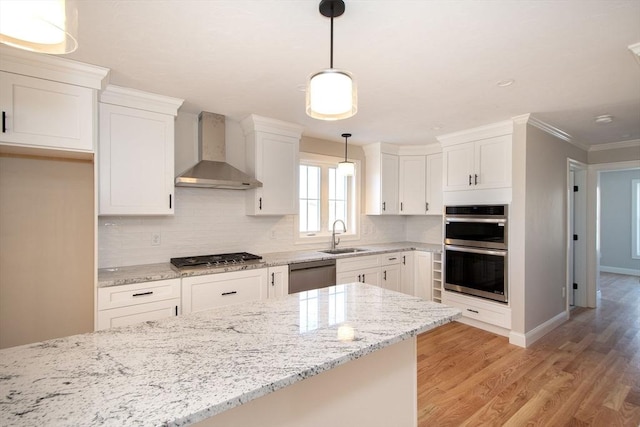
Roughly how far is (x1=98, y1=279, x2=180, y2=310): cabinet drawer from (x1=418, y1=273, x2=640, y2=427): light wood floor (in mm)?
2083

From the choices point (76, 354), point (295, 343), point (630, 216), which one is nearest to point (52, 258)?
point (76, 354)

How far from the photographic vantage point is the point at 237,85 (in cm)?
242

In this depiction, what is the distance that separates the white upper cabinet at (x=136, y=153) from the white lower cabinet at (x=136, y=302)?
63 centimetres

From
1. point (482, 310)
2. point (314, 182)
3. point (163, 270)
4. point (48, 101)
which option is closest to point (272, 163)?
point (314, 182)

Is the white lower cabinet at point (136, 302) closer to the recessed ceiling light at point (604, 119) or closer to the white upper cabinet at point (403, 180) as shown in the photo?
the white upper cabinet at point (403, 180)

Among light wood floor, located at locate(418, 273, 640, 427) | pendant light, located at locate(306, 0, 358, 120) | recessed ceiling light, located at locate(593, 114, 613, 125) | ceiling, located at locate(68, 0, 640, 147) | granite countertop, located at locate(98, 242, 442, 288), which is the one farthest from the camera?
recessed ceiling light, located at locate(593, 114, 613, 125)

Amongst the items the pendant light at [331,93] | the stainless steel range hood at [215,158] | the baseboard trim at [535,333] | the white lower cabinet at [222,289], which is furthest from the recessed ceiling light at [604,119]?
the white lower cabinet at [222,289]

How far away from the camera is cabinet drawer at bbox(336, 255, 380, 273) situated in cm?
357

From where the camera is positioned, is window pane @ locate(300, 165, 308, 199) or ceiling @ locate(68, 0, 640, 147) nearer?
ceiling @ locate(68, 0, 640, 147)

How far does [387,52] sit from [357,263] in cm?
242

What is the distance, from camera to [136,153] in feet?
8.36

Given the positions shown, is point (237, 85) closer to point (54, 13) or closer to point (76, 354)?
point (54, 13)

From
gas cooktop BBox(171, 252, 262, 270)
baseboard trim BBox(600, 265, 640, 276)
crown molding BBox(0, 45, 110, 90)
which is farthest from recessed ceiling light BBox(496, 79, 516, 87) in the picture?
baseboard trim BBox(600, 265, 640, 276)

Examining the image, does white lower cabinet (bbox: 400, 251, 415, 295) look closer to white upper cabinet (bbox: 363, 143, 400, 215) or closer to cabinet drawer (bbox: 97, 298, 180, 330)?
white upper cabinet (bbox: 363, 143, 400, 215)
